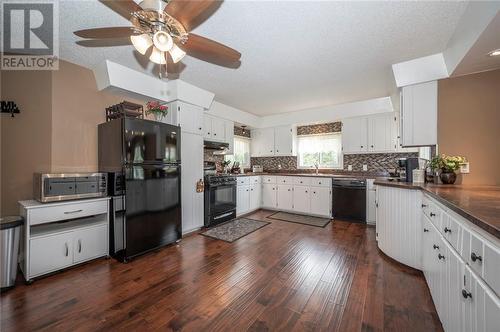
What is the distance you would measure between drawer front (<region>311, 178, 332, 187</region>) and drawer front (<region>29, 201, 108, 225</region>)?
3.68 meters

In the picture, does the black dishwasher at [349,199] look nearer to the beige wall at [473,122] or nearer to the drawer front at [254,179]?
the beige wall at [473,122]

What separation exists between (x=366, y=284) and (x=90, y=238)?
2.96 m

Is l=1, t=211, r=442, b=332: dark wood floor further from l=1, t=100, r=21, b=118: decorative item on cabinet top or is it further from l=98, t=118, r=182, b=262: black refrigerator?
l=1, t=100, r=21, b=118: decorative item on cabinet top

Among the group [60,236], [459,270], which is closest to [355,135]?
[459,270]

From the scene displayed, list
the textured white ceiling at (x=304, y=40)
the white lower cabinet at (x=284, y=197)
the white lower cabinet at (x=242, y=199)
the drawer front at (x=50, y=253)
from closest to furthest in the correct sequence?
the textured white ceiling at (x=304, y=40) → the drawer front at (x=50, y=253) → the white lower cabinet at (x=242, y=199) → the white lower cabinet at (x=284, y=197)

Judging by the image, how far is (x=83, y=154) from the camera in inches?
109

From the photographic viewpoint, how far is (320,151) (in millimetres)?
5105

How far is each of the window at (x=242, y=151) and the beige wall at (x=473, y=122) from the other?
407 cm

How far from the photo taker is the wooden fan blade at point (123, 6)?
1.20 meters

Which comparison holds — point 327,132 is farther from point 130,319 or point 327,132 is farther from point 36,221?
point 36,221

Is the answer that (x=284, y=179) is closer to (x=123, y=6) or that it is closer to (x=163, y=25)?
(x=163, y=25)

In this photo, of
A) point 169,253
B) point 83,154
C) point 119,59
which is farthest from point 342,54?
point 83,154

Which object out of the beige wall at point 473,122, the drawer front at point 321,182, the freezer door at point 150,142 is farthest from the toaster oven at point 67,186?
the beige wall at point 473,122

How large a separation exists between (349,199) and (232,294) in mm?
3092
